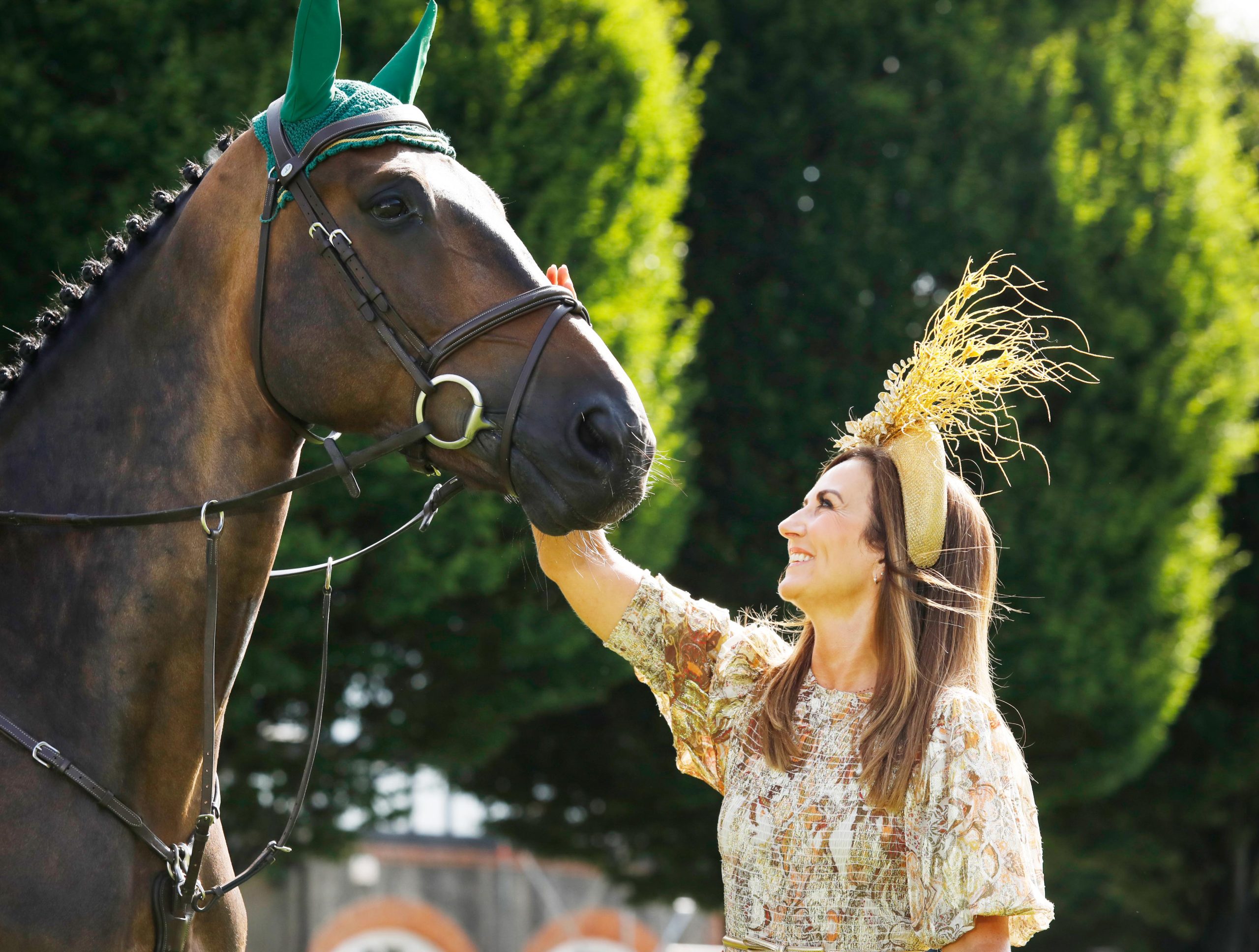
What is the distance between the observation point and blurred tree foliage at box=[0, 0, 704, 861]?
6613mm

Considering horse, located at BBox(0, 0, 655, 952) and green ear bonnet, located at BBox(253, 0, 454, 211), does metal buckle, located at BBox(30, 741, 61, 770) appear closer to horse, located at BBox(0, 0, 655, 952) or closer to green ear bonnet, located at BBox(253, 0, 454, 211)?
horse, located at BBox(0, 0, 655, 952)

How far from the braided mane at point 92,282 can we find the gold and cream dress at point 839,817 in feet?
4.68

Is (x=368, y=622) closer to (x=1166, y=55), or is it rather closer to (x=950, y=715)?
(x=950, y=715)

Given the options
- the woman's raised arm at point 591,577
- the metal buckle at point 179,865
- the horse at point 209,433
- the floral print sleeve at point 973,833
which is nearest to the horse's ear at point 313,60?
the horse at point 209,433

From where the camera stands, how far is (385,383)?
266cm

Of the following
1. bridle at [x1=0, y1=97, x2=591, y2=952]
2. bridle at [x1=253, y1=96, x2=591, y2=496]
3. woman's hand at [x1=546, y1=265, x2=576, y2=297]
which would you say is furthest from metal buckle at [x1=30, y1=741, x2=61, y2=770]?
woman's hand at [x1=546, y1=265, x2=576, y2=297]

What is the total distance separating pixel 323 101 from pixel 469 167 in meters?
5.06

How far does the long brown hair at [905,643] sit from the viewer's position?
2801 mm

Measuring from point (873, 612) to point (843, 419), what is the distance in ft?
24.3

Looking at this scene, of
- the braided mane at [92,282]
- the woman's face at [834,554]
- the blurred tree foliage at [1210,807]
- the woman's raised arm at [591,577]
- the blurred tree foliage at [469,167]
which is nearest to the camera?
the braided mane at [92,282]

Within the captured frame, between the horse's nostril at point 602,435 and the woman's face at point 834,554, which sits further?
the woman's face at point 834,554

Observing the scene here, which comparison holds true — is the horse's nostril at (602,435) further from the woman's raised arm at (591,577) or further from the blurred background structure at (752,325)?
the blurred background structure at (752,325)

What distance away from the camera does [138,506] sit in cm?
261

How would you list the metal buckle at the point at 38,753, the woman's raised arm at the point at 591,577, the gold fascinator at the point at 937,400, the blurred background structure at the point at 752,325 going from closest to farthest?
the metal buckle at the point at 38,753 < the gold fascinator at the point at 937,400 < the woman's raised arm at the point at 591,577 < the blurred background structure at the point at 752,325
